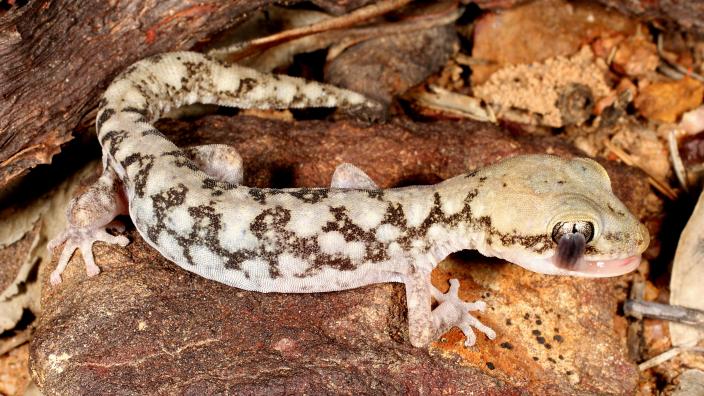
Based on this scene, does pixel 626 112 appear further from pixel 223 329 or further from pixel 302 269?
pixel 223 329

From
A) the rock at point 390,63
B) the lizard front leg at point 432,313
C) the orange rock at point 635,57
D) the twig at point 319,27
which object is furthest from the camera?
the orange rock at point 635,57

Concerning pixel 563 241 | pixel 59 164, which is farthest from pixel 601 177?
pixel 59 164

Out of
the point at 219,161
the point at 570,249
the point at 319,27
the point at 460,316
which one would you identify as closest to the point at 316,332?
the point at 460,316

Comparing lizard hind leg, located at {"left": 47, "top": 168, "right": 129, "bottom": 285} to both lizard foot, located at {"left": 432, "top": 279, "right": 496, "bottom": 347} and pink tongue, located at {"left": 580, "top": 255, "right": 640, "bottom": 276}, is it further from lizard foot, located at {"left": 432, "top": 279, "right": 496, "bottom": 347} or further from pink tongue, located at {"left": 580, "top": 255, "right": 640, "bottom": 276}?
pink tongue, located at {"left": 580, "top": 255, "right": 640, "bottom": 276}

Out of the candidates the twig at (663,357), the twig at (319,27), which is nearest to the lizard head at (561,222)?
the twig at (663,357)

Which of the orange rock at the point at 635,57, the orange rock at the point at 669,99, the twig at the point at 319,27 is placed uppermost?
the twig at the point at 319,27

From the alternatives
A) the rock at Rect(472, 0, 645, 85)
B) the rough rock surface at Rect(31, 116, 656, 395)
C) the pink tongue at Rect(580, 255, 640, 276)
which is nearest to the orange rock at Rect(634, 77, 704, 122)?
the rock at Rect(472, 0, 645, 85)

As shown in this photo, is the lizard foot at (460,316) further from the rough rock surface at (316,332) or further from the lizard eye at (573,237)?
the lizard eye at (573,237)

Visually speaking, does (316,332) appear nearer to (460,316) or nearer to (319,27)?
(460,316)
